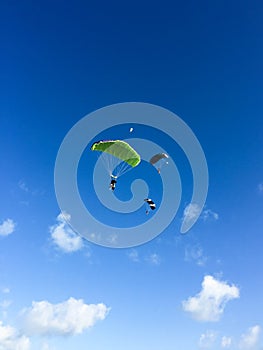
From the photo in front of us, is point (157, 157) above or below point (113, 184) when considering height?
above

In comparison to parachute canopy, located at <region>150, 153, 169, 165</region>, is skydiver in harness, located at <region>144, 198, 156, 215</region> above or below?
below

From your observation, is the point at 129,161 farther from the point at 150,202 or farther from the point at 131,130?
the point at 131,130

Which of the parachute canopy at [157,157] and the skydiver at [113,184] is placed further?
the parachute canopy at [157,157]

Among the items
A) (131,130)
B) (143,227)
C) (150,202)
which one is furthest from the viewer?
(143,227)

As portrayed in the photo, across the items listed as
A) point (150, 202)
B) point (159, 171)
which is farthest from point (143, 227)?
point (159, 171)

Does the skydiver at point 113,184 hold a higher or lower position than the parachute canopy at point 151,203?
higher

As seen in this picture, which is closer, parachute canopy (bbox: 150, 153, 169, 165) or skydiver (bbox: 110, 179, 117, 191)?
skydiver (bbox: 110, 179, 117, 191)

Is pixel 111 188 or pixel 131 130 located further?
pixel 111 188

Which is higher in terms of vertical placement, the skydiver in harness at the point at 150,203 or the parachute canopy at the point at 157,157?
the parachute canopy at the point at 157,157

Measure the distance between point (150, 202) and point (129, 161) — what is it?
697 cm

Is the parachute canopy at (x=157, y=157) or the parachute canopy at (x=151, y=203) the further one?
the parachute canopy at (x=157, y=157)

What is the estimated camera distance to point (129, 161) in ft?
168

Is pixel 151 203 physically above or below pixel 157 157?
below

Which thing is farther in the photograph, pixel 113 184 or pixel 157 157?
pixel 157 157
